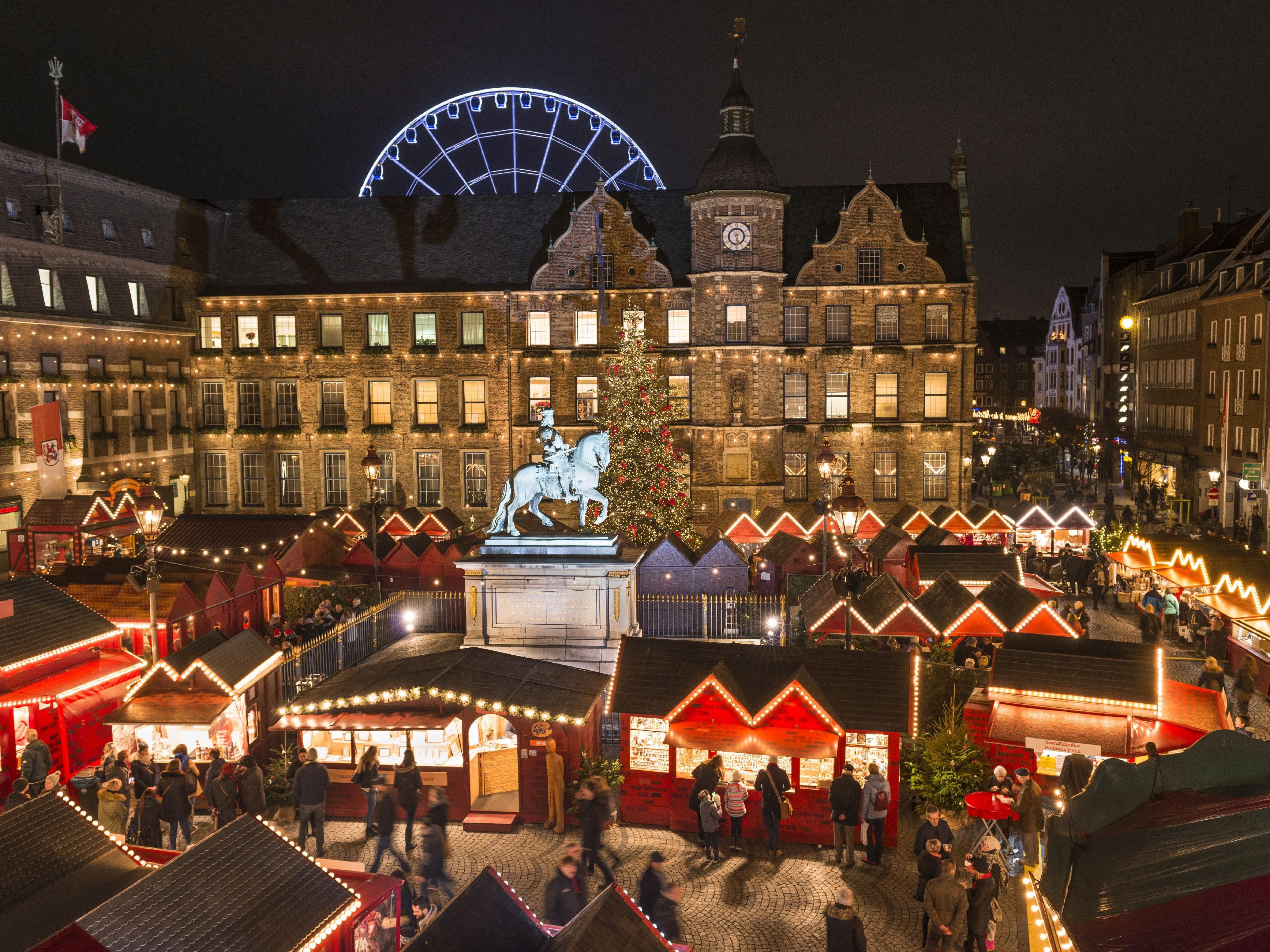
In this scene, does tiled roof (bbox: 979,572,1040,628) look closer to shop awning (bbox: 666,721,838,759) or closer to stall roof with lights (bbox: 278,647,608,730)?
shop awning (bbox: 666,721,838,759)

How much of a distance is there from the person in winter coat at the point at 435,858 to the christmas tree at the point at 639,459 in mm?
19516

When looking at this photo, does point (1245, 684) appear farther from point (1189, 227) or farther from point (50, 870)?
point (1189, 227)

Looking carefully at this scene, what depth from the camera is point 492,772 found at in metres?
14.8

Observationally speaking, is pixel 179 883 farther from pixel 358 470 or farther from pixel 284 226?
pixel 284 226

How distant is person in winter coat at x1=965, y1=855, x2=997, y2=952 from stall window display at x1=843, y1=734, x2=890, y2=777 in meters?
3.11

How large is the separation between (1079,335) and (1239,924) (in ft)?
314

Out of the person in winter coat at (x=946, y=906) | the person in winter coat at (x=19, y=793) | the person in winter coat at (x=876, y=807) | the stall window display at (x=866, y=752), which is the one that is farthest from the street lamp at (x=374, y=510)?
the person in winter coat at (x=946, y=906)

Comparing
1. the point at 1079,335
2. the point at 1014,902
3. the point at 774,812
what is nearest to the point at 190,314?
the point at 774,812

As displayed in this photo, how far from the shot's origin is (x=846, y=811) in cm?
1252

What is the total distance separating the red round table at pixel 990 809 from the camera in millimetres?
11953

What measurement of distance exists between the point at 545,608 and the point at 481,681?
16.2ft

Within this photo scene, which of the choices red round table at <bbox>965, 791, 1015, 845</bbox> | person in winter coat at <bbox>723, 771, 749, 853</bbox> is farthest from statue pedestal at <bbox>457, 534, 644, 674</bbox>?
red round table at <bbox>965, 791, 1015, 845</bbox>

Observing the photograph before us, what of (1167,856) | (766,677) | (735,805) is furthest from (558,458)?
(1167,856)

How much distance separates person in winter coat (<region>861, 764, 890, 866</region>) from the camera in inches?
494
